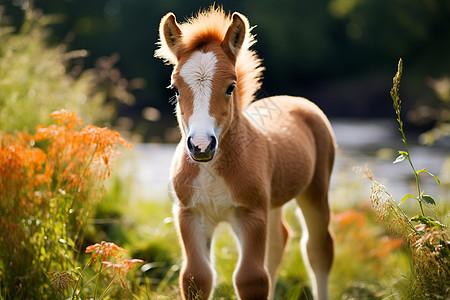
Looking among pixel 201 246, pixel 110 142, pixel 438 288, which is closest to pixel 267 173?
pixel 201 246

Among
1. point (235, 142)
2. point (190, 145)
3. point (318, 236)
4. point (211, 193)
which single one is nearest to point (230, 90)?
point (235, 142)

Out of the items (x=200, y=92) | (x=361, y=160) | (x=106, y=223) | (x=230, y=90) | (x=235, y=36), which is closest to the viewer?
(x=200, y=92)

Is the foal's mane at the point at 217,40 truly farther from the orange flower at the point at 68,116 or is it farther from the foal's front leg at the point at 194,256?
the foal's front leg at the point at 194,256

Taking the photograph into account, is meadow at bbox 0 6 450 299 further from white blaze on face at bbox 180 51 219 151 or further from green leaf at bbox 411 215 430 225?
white blaze on face at bbox 180 51 219 151

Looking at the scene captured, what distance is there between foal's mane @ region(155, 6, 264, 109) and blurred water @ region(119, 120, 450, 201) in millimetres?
1966

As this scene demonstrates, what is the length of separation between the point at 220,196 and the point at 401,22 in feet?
94.0

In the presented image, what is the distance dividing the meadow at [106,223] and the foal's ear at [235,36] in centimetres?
86

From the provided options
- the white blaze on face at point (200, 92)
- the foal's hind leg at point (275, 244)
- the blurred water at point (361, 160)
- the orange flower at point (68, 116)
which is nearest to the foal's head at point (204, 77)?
the white blaze on face at point (200, 92)

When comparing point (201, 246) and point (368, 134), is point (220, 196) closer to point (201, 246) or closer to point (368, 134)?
point (201, 246)

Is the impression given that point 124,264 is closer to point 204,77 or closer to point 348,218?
point 204,77

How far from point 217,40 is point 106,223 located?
9.71ft

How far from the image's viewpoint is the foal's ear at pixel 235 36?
273 centimetres

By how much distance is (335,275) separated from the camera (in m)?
4.92

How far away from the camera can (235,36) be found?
2.78 metres
